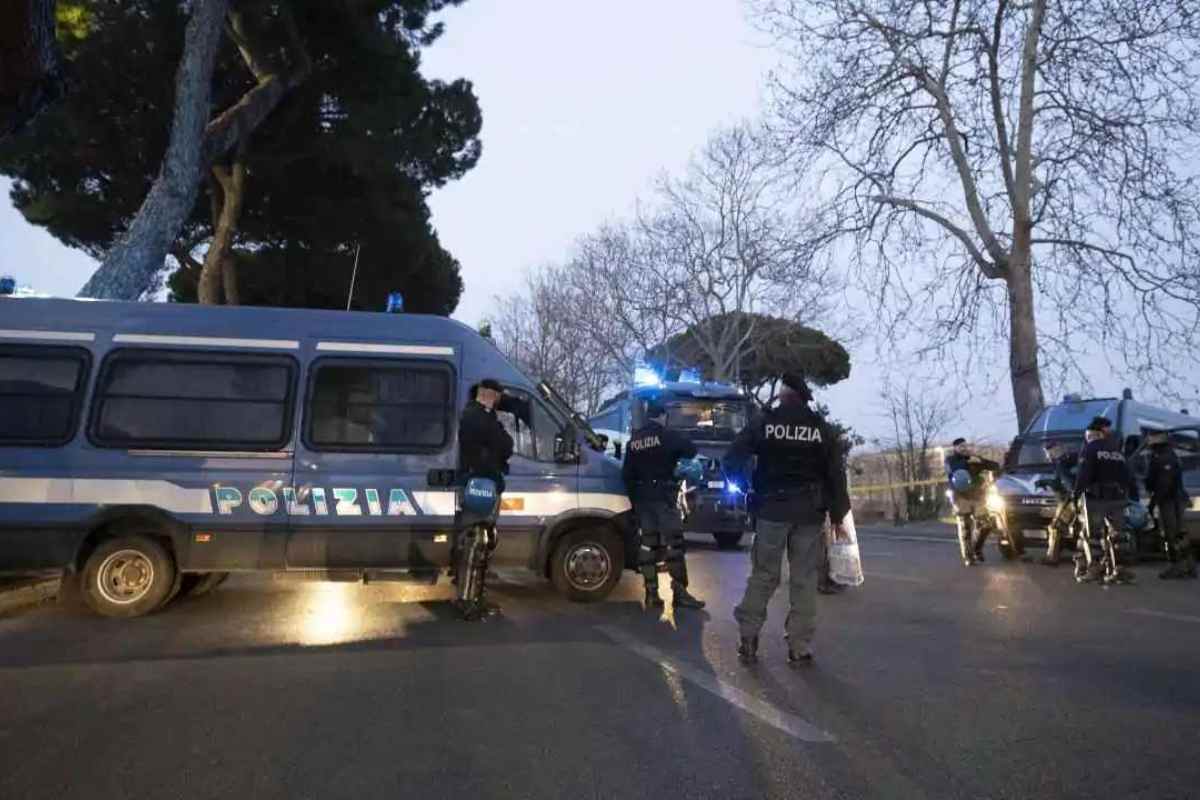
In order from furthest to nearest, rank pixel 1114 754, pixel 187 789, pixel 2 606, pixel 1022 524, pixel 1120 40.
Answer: pixel 1120 40, pixel 1022 524, pixel 2 606, pixel 1114 754, pixel 187 789

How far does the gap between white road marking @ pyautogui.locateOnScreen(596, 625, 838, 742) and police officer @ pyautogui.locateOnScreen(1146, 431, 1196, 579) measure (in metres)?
7.81

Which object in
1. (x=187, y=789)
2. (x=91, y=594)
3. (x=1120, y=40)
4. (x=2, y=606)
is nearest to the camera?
(x=187, y=789)

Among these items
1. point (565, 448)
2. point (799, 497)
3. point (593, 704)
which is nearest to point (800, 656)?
point (799, 497)

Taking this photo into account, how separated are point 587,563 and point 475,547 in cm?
134

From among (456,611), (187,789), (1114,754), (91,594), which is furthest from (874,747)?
(91,594)

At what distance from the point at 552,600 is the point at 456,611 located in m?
1.16

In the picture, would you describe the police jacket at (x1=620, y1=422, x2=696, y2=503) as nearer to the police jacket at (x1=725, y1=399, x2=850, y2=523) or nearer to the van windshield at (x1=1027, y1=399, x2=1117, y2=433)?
the police jacket at (x1=725, y1=399, x2=850, y2=523)

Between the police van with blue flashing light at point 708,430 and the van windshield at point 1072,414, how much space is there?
4790 millimetres

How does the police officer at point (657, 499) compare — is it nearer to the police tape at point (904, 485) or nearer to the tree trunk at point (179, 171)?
the tree trunk at point (179, 171)

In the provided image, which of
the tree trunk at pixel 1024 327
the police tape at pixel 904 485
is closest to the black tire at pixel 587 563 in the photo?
the tree trunk at pixel 1024 327

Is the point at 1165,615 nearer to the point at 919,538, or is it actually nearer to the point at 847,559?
the point at 847,559

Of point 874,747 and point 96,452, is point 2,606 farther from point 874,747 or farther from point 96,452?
point 874,747

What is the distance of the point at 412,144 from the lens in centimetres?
1994

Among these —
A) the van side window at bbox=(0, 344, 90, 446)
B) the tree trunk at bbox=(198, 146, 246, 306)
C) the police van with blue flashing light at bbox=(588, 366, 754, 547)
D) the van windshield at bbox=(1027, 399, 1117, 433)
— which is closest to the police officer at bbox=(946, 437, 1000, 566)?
the van windshield at bbox=(1027, 399, 1117, 433)
